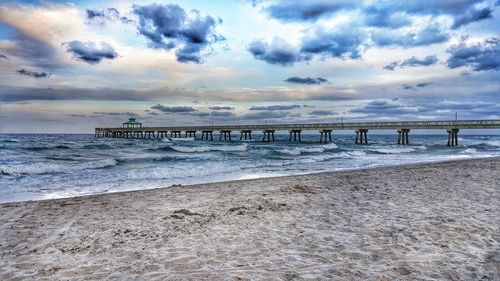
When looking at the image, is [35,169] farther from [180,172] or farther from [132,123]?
[132,123]

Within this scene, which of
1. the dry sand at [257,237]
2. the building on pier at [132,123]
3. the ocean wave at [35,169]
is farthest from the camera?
the building on pier at [132,123]

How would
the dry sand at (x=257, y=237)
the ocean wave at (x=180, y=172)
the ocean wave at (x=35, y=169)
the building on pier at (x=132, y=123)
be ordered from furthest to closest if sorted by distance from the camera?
the building on pier at (x=132, y=123) < the ocean wave at (x=180, y=172) < the ocean wave at (x=35, y=169) < the dry sand at (x=257, y=237)

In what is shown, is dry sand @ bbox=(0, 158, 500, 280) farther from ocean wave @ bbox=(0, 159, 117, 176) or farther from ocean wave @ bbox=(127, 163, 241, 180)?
ocean wave @ bbox=(0, 159, 117, 176)

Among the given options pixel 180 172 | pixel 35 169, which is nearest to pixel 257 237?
pixel 180 172

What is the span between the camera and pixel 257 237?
17.6 feet

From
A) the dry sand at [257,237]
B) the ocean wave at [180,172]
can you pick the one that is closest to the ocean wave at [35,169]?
the ocean wave at [180,172]

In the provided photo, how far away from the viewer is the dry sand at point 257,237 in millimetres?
Answer: 4086

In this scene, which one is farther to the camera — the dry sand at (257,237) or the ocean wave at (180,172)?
the ocean wave at (180,172)

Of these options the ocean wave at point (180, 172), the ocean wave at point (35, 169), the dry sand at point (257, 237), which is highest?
the dry sand at point (257, 237)

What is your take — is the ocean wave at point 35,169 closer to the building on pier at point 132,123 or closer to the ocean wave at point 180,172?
the ocean wave at point 180,172

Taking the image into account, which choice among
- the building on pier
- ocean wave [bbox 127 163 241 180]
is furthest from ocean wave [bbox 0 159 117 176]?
the building on pier

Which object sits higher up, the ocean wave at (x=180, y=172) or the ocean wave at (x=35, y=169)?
the ocean wave at (x=35, y=169)

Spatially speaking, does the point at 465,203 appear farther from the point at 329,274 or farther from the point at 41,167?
the point at 41,167

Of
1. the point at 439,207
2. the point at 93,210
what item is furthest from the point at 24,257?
the point at 439,207
